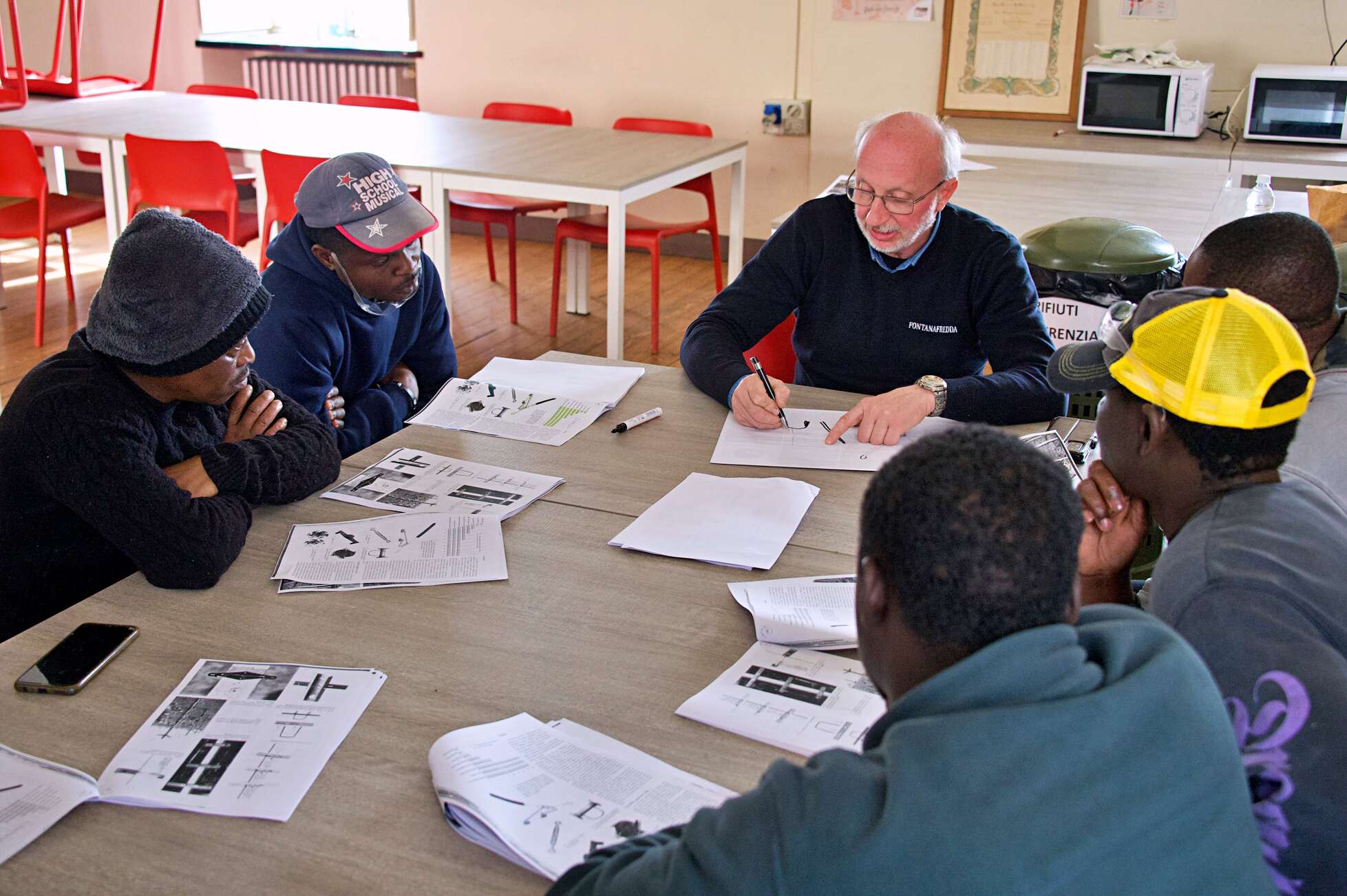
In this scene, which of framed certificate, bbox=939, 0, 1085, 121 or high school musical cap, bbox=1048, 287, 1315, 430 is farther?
framed certificate, bbox=939, 0, 1085, 121

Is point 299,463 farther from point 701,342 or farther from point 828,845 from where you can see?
point 828,845

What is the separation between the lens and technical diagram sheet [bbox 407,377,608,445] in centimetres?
213

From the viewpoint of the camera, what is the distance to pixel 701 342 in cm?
239

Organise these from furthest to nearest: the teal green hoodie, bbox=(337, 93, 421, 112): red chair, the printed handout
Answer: bbox=(337, 93, 421, 112): red chair → the printed handout → the teal green hoodie

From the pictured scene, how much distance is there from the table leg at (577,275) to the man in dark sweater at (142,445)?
3625 mm

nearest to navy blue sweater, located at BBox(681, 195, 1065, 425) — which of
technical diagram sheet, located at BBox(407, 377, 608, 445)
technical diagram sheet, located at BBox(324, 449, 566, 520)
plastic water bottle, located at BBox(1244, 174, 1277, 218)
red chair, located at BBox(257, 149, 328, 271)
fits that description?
technical diagram sheet, located at BBox(407, 377, 608, 445)

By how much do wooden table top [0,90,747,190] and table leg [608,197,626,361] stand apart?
0.33 ft

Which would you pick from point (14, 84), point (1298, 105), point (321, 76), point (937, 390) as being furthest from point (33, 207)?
point (1298, 105)

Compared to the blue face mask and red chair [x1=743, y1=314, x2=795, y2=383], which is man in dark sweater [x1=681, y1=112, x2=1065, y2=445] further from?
the blue face mask

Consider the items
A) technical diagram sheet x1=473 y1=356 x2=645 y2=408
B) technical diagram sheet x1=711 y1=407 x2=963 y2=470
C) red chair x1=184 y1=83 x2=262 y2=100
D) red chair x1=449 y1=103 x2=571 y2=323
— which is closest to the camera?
technical diagram sheet x1=711 y1=407 x2=963 y2=470

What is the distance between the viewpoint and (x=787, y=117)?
594 cm

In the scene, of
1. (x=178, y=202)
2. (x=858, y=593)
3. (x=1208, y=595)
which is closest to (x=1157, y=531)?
(x=1208, y=595)

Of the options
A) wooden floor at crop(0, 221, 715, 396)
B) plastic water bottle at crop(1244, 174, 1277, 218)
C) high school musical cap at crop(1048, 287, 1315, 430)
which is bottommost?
wooden floor at crop(0, 221, 715, 396)

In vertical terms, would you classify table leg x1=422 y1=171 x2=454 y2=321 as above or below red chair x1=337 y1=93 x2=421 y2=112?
below
